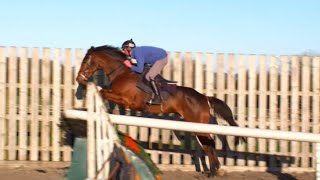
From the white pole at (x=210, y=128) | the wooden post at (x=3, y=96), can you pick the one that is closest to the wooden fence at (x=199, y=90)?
the wooden post at (x=3, y=96)

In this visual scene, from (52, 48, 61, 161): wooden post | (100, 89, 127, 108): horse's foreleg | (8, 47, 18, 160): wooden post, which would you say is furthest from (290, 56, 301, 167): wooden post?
(8, 47, 18, 160): wooden post

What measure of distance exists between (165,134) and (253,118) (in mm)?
1646

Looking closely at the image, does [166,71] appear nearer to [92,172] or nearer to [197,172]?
[197,172]

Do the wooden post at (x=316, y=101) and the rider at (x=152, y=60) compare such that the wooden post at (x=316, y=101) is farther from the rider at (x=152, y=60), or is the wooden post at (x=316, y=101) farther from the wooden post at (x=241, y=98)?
the rider at (x=152, y=60)

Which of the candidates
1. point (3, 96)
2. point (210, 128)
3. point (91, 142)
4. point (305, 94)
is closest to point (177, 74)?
point (305, 94)

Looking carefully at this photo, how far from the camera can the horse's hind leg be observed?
9.84 m

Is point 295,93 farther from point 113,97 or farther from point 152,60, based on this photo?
point 113,97

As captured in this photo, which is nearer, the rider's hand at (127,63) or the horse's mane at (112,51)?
the rider's hand at (127,63)

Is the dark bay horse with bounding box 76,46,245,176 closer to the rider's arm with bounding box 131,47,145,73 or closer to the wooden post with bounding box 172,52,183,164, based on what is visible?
the rider's arm with bounding box 131,47,145,73

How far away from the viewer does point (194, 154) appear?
1038cm

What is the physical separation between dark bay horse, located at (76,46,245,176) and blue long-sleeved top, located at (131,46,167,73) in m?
0.30

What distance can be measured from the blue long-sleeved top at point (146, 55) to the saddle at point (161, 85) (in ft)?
0.46

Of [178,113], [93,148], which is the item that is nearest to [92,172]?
[93,148]

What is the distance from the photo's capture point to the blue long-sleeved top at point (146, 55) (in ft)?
32.2
